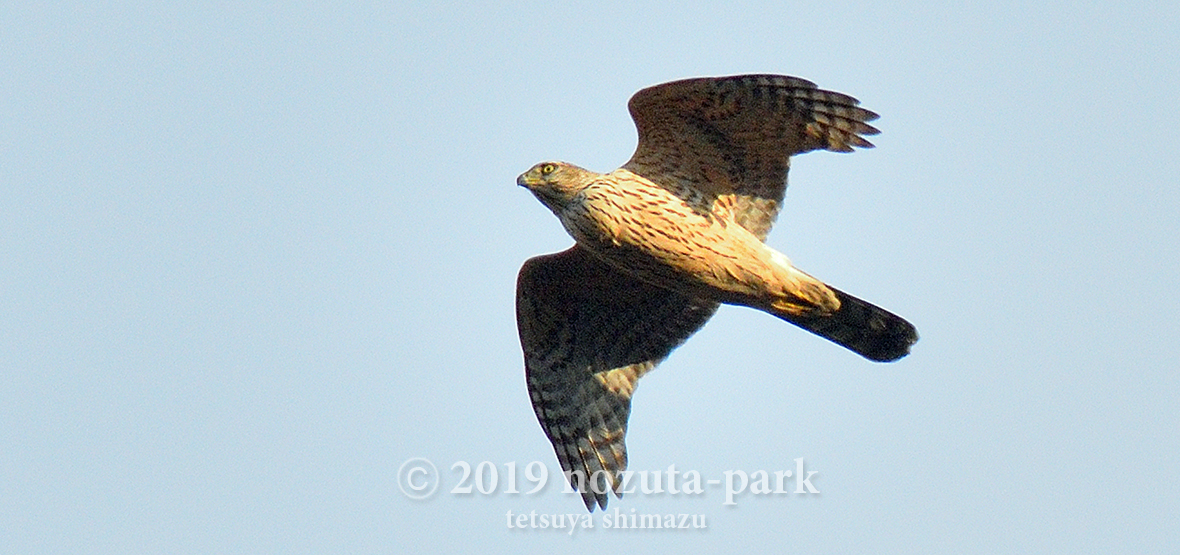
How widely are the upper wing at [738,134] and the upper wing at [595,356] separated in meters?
1.22

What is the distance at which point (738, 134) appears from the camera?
11711 mm

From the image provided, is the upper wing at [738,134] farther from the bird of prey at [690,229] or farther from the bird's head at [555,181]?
the bird's head at [555,181]

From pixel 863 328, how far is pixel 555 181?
255 cm

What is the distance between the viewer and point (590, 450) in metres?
13.1

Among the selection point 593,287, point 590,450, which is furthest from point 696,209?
point 590,450

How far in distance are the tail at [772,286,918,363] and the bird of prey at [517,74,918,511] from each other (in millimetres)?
10

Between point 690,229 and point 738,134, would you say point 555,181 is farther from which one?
point 738,134

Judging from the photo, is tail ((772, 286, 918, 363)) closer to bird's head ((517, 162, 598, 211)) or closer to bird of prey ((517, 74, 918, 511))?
bird of prey ((517, 74, 918, 511))

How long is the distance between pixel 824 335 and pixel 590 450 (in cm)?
217

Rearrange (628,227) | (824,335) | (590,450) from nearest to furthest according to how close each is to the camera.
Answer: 1. (628,227)
2. (824,335)
3. (590,450)

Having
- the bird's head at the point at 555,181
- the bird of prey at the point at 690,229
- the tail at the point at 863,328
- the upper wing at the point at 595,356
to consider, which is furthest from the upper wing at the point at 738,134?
the upper wing at the point at 595,356

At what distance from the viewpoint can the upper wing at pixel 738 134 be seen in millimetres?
11422

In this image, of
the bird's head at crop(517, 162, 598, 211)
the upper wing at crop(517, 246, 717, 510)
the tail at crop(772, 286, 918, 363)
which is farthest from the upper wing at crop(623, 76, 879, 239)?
the upper wing at crop(517, 246, 717, 510)

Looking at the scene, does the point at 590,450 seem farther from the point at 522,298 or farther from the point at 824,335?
the point at 824,335
